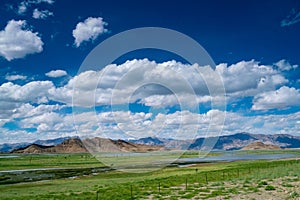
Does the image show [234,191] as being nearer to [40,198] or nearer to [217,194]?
[217,194]

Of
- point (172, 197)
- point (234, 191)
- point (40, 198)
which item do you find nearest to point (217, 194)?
point (234, 191)

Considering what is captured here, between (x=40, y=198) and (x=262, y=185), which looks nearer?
(x=40, y=198)

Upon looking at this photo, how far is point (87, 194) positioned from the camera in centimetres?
3544

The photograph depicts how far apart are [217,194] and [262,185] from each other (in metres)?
7.68

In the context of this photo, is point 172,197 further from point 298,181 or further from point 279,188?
point 298,181

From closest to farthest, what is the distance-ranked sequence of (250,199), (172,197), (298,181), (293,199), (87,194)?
(293,199)
(250,199)
(172,197)
(87,194)
(298,181)

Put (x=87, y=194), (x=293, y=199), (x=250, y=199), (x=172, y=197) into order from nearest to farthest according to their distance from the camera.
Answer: (x=293, y=199), (x=250, y=199), (x=172, y=197), (x=87, y=194)

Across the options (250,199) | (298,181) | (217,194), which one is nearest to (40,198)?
(217,194)

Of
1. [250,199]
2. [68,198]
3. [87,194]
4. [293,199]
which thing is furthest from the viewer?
[87,194]

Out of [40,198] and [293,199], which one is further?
[40,198]

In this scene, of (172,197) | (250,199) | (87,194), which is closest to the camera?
(250,199)

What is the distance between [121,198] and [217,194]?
945cm

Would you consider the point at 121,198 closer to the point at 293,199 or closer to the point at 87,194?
the point at 87,194

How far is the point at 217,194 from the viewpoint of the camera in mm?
30984
